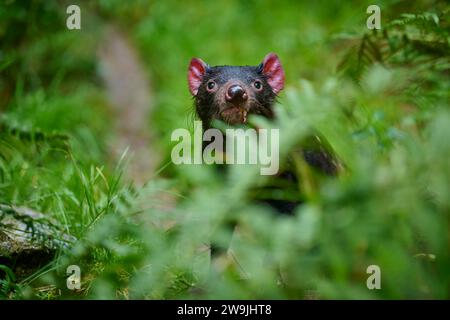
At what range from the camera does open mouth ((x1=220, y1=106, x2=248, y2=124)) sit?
3.65 meters

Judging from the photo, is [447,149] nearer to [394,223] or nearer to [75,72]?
[394,223]

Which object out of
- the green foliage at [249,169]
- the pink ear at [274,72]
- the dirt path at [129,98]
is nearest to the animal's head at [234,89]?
the pink ear at [274,72]

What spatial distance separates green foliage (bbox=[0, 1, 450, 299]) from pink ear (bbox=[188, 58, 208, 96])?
0.51 meters

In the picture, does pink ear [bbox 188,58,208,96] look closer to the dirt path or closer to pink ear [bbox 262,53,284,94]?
pink ear [bbox 262,53,284,94]

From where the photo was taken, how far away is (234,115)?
3.66 m

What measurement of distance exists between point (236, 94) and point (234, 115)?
0.67ft

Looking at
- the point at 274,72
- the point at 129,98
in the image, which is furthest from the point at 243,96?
the point at 129,98

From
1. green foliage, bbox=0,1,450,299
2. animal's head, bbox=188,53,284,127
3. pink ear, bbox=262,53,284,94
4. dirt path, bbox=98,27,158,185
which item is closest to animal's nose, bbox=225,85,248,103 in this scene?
animal's head, bbox=188,53,284,127

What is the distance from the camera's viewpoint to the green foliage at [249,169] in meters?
1.83

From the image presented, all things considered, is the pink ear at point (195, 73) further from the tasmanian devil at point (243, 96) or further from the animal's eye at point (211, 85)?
the animal's eye at point (211, 85)

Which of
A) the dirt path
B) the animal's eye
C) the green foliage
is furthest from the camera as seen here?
the dirt path

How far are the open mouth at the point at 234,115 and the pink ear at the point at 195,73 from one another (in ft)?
1.55

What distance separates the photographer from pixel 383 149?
11.2 ft

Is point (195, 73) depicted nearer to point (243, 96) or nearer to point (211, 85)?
point (211, 85)
